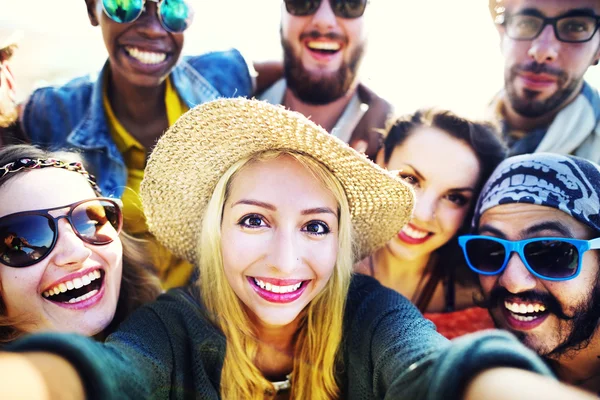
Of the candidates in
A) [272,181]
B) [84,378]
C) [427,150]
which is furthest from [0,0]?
[427,150]

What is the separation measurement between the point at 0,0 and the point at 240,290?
216cm

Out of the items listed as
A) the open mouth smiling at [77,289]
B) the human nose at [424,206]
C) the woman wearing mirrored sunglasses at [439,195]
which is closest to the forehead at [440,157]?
the woman wearing mirrored sunglasses at [439,195]

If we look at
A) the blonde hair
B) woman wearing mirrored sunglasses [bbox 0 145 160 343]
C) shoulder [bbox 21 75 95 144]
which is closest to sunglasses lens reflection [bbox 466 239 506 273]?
the blonde hair

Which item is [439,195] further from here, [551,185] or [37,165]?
[37,165]

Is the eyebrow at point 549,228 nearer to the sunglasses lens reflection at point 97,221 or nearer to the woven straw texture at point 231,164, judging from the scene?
the woven straw texture at point 231,164

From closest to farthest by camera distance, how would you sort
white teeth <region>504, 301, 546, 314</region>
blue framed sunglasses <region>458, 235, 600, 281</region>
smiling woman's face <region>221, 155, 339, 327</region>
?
1. smiling woman's face <region>221, 155, 339, 327</region>
2. blue framed sunglasses <region>458, 235, 600, 281</region>
3. white teeth <region>504, 301, 546, 314</region>

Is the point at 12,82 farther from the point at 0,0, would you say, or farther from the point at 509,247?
the point at 509,247

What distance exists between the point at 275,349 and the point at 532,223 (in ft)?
4.49

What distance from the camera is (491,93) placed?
100 inches

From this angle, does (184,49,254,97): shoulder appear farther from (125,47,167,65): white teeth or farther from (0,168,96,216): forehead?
(0,168,96,216): forehead

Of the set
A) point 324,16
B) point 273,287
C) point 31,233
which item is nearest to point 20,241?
point 31,233

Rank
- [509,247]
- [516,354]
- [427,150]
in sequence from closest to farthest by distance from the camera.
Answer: [516,354], [509,247], [427,150]

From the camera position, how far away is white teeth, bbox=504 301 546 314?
2.15m

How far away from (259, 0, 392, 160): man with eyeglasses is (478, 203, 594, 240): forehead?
762mm
